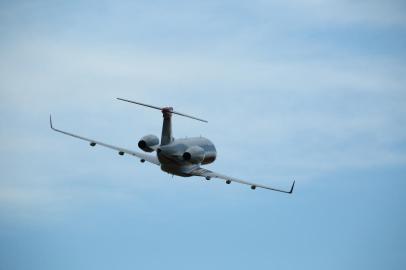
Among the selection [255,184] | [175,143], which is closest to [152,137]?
[175,143]

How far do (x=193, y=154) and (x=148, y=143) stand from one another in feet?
17.7

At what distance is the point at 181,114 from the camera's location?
119m

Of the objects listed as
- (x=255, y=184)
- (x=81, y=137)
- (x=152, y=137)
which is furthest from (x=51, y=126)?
(x=255, y=184)

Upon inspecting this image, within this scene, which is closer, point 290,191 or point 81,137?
point 290,191

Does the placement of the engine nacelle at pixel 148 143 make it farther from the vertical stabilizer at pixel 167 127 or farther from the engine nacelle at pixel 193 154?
the engine nacelle at pixel 193 154

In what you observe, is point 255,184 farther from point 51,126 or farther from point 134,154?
point 51,126

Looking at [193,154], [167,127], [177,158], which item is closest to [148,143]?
[167,127]

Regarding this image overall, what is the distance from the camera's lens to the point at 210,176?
12194cm

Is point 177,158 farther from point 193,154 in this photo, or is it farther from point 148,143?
point 148,143

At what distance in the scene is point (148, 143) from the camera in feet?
392

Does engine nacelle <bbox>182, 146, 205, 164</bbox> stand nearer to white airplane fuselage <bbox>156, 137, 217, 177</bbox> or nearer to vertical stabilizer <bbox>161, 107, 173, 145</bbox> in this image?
white airplane fuselage <bbox>156, 137, 217, 177</bbox>

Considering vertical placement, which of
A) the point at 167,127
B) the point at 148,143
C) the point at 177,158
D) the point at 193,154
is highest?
the point at 167,127

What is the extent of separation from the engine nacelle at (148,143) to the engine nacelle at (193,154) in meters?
4.07

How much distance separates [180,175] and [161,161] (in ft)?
12.3
